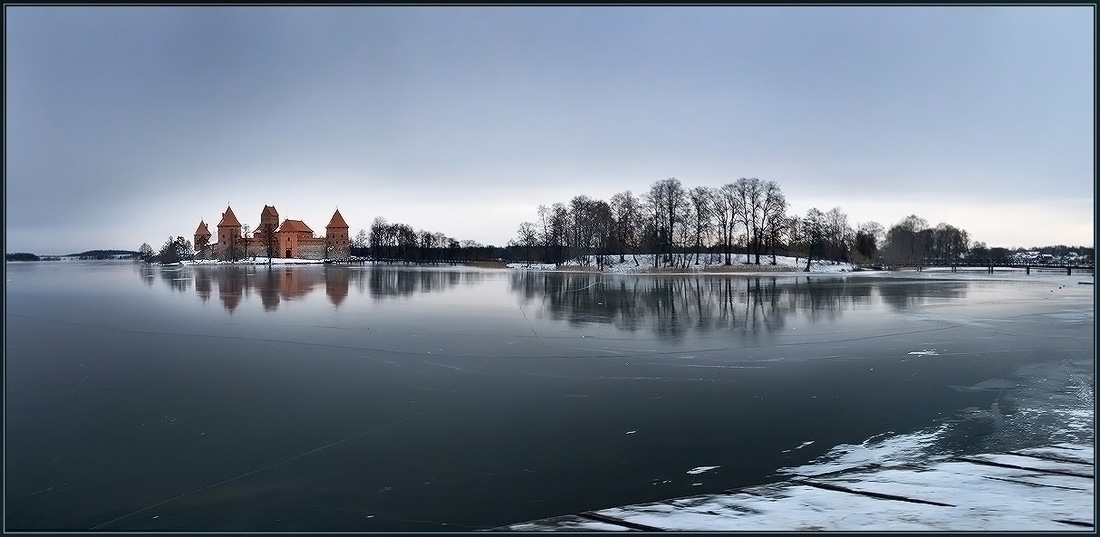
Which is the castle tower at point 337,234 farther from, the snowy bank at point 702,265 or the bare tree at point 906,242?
the bare tree at point 906,242

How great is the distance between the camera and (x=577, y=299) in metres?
22.7

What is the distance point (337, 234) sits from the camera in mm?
110500

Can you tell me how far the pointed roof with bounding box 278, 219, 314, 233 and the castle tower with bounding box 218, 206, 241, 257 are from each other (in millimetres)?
7626

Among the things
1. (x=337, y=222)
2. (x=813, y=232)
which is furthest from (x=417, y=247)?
(x=813, y=232)

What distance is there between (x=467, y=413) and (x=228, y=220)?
111354 mm

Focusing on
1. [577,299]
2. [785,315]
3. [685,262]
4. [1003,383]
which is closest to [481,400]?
[1003,383]

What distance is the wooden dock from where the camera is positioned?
Answer: 3.79 metres

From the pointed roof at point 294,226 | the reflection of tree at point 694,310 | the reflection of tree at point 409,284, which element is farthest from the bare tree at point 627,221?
the pointed roof at point 294,226

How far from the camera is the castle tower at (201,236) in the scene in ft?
319

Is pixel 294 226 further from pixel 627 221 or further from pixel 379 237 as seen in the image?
pixel 627 221

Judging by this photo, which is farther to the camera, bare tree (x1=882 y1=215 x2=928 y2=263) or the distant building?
the distant building

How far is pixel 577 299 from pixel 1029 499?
1865 centimetres

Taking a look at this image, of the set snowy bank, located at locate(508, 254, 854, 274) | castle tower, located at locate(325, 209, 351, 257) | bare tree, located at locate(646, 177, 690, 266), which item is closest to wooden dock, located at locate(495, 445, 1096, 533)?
snowy bank, located at locate(508, 254, 854, 274)

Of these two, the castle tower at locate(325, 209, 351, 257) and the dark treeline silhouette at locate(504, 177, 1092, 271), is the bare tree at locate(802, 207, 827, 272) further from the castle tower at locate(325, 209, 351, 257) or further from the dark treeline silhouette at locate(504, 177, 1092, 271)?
the castle tower at locate(325, 209, 351, 257)
